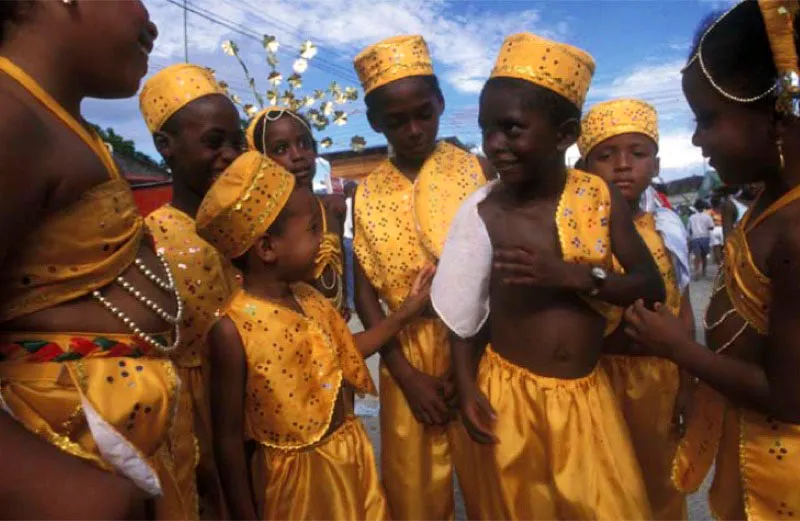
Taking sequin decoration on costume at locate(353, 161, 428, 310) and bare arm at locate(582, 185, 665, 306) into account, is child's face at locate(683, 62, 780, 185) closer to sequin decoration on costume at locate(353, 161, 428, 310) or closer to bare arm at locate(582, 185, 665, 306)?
bare arm at locate(582, 185, 665, 306)

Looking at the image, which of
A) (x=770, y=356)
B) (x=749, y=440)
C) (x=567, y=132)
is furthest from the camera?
(x=567, y=132)

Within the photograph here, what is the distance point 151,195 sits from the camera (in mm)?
8883

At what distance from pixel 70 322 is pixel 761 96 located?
172cm

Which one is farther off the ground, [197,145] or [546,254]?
[197,145]

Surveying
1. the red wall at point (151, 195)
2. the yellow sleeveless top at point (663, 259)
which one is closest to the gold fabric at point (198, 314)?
the yellow sleeveless top at point (663, 259)

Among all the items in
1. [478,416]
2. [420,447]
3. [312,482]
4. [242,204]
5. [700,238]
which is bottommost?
[700,238]

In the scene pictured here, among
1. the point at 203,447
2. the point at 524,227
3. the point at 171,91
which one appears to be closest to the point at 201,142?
the point at 171,91

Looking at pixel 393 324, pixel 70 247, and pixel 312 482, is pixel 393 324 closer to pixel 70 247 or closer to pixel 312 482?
pixel 312 482

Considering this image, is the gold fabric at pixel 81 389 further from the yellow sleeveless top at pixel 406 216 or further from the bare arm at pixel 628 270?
the yellow sleeveless top at pixel 406 216

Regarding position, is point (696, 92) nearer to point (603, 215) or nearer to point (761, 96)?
point (761, 96)

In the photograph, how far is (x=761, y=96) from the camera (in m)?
1.60

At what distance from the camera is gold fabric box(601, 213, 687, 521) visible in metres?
2.83

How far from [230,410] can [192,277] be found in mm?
686

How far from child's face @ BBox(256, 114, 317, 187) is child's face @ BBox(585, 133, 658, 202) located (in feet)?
4.95
